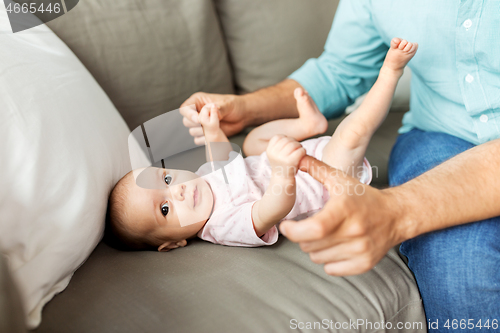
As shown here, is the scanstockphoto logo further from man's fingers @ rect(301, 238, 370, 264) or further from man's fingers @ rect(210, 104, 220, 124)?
man's fingers @ rect(301, 238, 370, 264)

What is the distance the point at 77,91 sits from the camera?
672 millimetres

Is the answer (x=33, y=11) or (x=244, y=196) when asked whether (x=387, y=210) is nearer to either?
(x=244, y=196)

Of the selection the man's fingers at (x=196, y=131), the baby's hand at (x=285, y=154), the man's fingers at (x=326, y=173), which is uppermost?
the baby's hand at (x=285, y=154)

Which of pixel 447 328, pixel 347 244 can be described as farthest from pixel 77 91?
pixel 447 328

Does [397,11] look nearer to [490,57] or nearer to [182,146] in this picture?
[490,57]

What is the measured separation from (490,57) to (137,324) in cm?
80

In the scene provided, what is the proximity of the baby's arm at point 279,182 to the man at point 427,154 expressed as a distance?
25 millimetres

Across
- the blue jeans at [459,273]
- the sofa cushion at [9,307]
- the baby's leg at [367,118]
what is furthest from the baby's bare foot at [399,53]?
the sofa cushion at [9,307]

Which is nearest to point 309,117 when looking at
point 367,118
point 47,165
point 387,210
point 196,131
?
point 367,118

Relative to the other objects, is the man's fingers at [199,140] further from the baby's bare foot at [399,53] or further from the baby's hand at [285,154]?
the baby's bare foot at [399,53]

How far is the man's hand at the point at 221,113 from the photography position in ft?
2.60

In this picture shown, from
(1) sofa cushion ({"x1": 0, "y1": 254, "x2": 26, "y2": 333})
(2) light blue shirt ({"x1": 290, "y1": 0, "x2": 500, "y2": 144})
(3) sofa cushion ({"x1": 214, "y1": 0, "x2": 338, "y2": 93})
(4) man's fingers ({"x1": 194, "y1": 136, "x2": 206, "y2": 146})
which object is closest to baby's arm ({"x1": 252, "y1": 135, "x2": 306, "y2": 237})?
(4) man's fingers ({"x1": 194, "y1": 136, "x2": 206, "y2": 146})

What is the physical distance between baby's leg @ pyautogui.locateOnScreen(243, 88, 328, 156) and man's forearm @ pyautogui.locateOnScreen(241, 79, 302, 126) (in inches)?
2.5

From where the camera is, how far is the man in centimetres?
47
